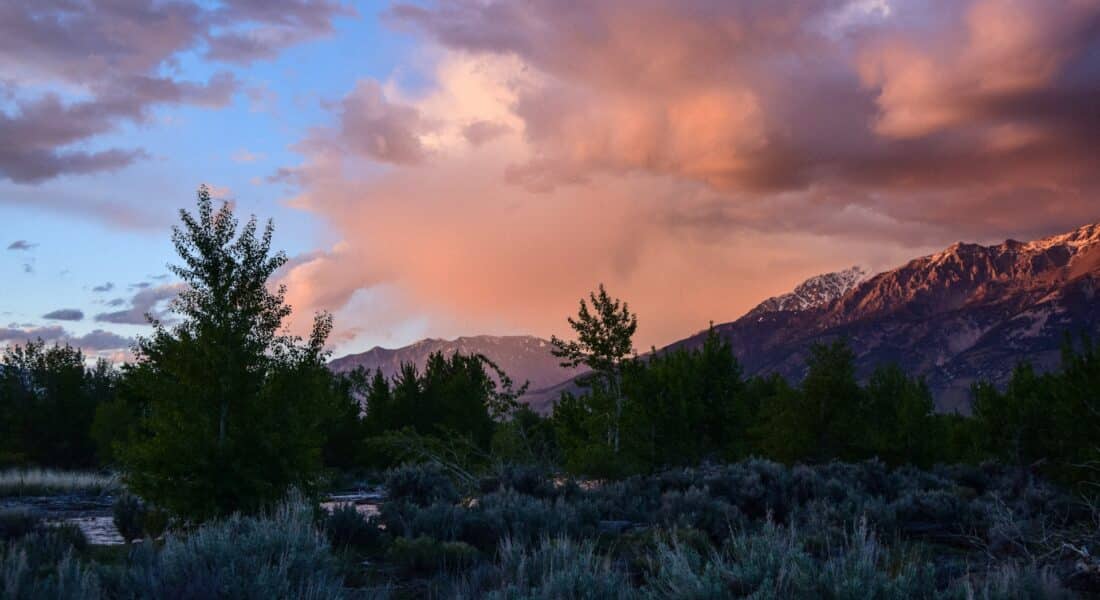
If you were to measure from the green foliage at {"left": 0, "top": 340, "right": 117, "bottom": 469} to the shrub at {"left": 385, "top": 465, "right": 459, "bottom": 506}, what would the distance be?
1404 inches

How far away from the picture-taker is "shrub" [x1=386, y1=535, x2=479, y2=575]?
35.3 feet

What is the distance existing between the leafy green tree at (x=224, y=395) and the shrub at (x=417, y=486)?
95.2 inches

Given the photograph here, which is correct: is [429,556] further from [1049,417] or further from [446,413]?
[446,413]

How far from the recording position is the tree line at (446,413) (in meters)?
15.5

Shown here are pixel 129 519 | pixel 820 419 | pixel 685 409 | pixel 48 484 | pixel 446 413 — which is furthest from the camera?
pixel 446 413

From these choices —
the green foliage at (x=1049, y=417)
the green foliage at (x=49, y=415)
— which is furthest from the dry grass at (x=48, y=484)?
the green foliage at (x=1049, y=417)

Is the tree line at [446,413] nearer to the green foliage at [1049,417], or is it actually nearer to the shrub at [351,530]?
the green foliage at [1049,417]

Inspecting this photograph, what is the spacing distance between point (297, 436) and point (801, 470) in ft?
40.2

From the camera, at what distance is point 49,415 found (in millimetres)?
47156

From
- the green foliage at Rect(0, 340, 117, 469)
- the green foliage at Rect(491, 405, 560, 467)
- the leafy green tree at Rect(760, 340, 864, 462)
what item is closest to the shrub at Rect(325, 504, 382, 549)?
the green foliage at Rect(491, 405, 560, 467)

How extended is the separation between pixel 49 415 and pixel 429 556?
46.8 m

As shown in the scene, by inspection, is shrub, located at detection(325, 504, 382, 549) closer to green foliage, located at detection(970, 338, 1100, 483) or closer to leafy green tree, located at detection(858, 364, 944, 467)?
green foliage, located at detection(970, 338, 1100, 483)

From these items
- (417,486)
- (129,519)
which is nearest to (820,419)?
(417,486)

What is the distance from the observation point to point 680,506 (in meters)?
15.4
